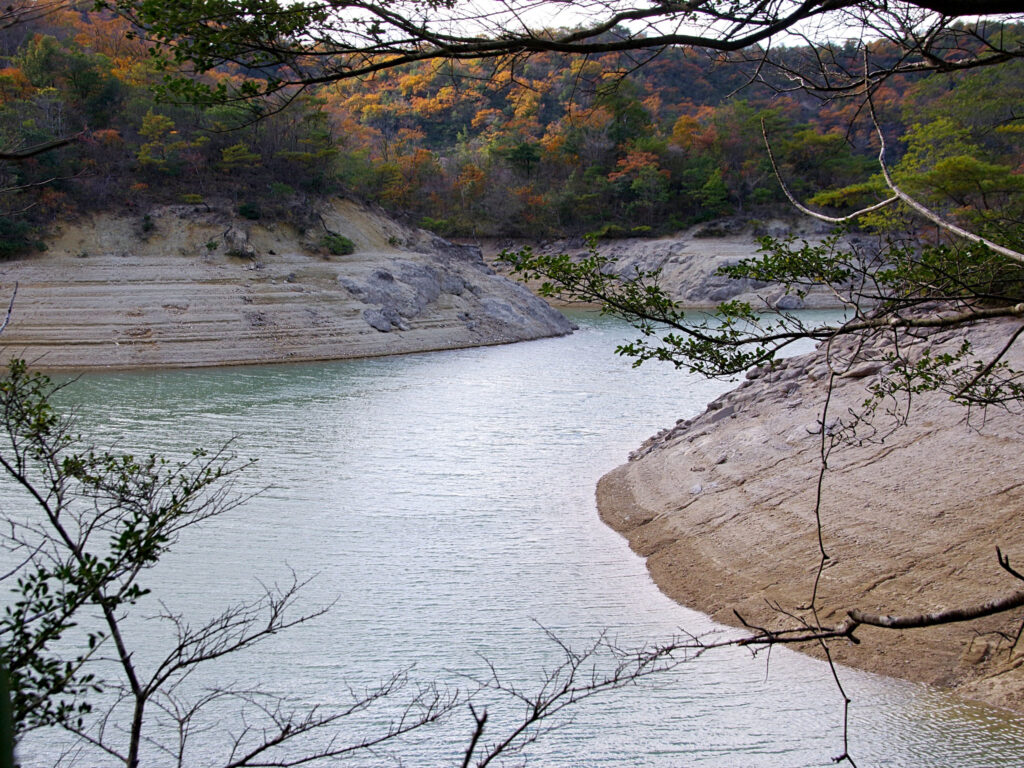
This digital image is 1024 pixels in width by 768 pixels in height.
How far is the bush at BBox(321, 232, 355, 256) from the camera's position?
99.7 ft

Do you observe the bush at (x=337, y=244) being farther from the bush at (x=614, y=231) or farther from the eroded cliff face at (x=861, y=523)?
the eroded cliff face at (x=861, y=523)

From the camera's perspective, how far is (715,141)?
161 feet

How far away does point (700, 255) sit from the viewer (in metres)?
43.3

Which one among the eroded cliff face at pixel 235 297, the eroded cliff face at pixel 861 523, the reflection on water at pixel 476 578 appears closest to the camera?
the reflection on water at pixel 476 578

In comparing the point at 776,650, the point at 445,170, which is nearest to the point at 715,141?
the point at 445,170

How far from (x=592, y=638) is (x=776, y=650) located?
141 centimetres

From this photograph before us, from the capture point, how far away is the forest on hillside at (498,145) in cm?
2614

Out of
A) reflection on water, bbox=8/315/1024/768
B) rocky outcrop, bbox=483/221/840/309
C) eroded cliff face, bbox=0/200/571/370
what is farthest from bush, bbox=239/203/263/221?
rocky outcrop, bbox=483/221/840/309

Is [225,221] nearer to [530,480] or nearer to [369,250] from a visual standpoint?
[369,250]

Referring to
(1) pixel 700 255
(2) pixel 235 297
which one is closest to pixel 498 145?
(1) pixel 700 255

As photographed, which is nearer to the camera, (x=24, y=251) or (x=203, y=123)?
(x=24, y=251)

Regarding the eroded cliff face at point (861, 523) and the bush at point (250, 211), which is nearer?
the eroded cliff face at point (861, 523)

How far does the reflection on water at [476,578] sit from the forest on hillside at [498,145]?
3342 millimetres

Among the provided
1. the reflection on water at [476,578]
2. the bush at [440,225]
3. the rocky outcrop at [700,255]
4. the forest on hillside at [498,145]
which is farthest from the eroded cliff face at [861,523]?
the bush at [440,225]
